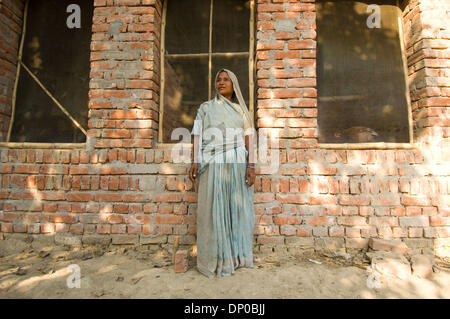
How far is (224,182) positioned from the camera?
7.42ft

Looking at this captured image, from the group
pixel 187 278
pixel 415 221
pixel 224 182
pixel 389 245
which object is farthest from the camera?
pixel 415 221

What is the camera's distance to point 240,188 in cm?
230

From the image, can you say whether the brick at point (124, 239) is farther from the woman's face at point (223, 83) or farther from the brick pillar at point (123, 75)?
the woman's face at point (223, 83)

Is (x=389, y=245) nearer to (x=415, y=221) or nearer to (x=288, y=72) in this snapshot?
(x=415, y=221)

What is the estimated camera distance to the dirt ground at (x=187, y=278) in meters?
1.90

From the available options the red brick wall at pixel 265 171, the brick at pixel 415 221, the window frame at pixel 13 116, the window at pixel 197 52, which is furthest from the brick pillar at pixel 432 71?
the window frame at pixel 13 116

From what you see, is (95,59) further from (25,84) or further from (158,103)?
(25,84)

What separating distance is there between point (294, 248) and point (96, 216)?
2129 millimetres

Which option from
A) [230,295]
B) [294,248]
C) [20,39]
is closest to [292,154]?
[294,248]

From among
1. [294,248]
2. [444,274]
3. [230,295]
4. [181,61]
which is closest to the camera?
[230,295]

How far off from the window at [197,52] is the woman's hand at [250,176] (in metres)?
0.98

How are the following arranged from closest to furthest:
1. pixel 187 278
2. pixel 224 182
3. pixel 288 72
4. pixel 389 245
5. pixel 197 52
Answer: pixel 187 278 < pixel 224 182 < pixel 389 245 < pixel 288 72 < pixel 197 52

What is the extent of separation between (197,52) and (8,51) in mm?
2342

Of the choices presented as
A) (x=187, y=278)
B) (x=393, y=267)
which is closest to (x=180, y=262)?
(x=187, y=278)
